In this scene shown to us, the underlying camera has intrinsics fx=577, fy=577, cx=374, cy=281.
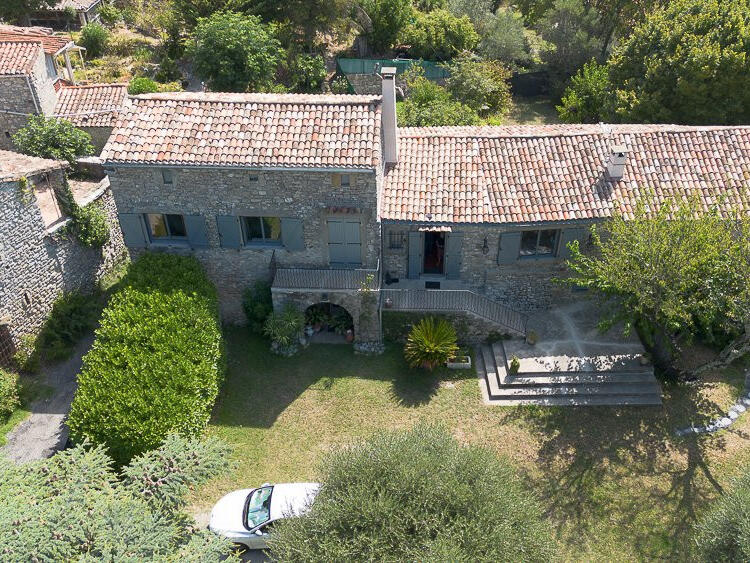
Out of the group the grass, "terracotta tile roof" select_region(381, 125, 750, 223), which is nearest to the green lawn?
"terracotta tile roof" select_region(381, 125, 750, 223)

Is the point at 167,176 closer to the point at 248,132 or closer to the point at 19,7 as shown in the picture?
the point at 248,132

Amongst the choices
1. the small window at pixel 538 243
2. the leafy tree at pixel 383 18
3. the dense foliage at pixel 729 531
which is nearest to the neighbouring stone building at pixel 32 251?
the small window at pixel 538 243

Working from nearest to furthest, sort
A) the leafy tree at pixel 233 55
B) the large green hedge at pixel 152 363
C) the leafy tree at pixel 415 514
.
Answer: the leafy tree at pixel 415 514
the large green hedge at pixel 152 363
the leafy tree at pixel 233 55

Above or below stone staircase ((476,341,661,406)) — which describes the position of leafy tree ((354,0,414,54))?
above

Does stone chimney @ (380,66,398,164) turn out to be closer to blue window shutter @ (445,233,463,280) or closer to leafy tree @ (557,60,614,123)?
blue window shutter @ (445,233,463,280)

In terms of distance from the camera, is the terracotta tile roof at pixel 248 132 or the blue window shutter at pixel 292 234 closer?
the terracotta tile roof at pixel 248 132

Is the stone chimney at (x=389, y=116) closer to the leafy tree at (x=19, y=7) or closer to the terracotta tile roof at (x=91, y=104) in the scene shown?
the terracotta tile roof at (x=91, y=104)

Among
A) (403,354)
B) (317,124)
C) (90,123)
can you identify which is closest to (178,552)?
(403,354)
